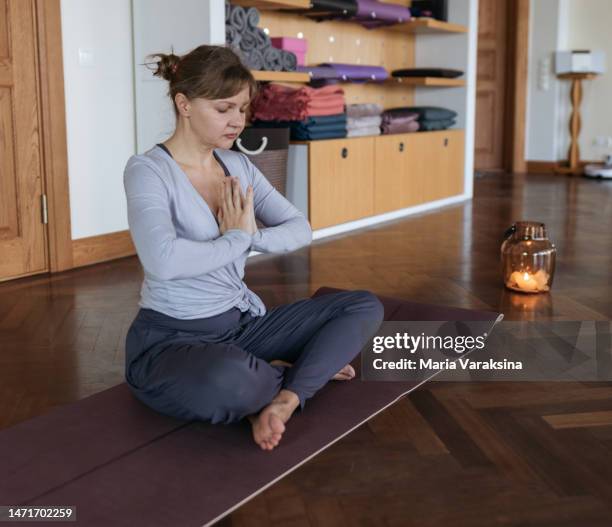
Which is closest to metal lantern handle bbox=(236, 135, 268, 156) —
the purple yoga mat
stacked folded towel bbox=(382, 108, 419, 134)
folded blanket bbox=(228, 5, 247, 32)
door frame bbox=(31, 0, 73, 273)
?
folded blanket bbox=(228, 5, 247, 32)

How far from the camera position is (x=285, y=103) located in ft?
14.6

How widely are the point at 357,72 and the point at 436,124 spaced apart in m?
1.03

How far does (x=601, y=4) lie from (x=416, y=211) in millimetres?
3894

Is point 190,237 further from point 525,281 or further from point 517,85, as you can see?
point 517,85

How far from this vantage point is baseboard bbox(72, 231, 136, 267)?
387 cm

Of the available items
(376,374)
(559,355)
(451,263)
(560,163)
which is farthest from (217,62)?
(560,163)

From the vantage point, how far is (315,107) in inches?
180

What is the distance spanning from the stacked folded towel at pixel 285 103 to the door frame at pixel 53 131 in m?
1.14

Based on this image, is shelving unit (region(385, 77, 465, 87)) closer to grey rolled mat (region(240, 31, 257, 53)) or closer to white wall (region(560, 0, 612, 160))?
grey rolled mat (region(240, 31, 257, 53))

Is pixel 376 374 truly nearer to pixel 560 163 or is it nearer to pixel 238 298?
pixel 238 298

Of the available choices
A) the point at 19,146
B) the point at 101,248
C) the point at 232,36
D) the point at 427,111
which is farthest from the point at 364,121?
the point at 19,146

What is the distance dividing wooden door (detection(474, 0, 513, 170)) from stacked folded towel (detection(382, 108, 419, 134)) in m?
3.05

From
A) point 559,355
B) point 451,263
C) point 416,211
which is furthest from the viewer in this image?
point 416,211

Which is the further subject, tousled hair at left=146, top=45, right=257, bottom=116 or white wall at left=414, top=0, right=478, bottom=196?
white wall at left=414, top=0, right=478, bottom=196
